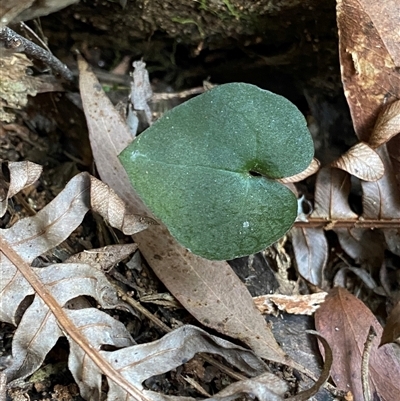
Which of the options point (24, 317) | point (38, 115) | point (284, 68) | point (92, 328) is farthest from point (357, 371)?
point (38, 115)

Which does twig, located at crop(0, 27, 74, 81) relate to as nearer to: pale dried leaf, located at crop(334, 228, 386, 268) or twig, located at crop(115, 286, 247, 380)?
twig, located at crop(115, 286, 247, 380)

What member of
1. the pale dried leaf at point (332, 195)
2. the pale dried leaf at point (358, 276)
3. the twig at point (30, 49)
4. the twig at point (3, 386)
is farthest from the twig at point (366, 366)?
the twig at point (30, 49)

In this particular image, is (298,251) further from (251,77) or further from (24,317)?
(24,317)

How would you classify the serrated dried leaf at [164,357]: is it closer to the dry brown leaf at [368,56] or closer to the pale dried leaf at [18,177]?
the pale dried leaf at [18,177]

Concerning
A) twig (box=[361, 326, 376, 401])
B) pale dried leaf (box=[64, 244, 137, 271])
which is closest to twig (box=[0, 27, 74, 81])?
pale dried leaf (box=[64, 244, 137, 271])

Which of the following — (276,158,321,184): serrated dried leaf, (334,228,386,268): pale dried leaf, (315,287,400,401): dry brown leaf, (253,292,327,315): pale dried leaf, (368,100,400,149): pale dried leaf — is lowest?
(315,287,400,401): dry brown leaf

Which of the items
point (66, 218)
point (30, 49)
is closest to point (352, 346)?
point (66, 218)
